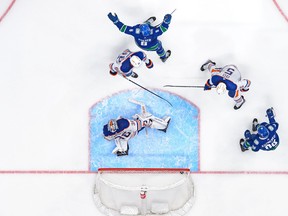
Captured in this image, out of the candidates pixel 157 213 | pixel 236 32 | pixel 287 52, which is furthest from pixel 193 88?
pixel 157 213

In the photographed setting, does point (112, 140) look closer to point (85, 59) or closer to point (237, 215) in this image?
point (85, 59)

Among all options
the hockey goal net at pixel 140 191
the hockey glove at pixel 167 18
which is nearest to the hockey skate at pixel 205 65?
the hockey glove at pixel 167 18

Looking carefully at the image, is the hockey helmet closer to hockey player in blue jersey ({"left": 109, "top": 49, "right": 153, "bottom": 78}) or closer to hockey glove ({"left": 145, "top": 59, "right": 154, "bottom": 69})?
hockey player in blue jersey ({"left": 109, "top": 49, "right": 153, "bottom": 78})

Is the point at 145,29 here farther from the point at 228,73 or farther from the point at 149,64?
the point at 228,73

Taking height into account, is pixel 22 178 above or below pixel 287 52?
below

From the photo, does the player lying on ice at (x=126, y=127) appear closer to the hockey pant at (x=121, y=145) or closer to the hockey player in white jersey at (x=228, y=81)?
the hockey pant at (x=121, y=145)

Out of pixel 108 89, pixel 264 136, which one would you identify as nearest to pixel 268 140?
pixel 264 136

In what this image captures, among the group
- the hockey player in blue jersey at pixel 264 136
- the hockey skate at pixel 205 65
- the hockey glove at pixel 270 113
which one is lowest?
the hockey player in blue jersey at pixel 264 136
